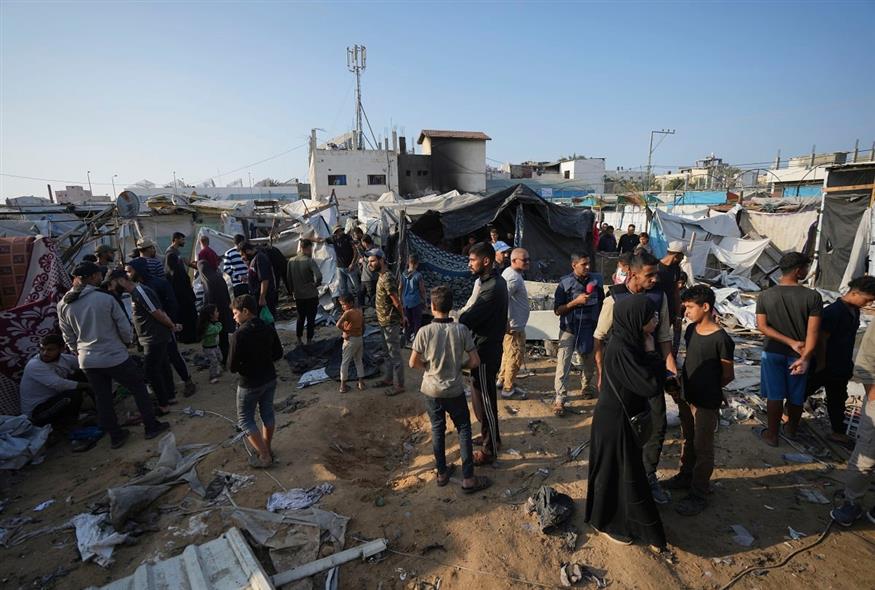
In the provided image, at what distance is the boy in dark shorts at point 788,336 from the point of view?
3.58 metres

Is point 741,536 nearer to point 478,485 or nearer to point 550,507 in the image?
point 550,507

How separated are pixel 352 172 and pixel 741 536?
31666 millimetres

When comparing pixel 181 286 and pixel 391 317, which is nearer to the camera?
pixel 391 317

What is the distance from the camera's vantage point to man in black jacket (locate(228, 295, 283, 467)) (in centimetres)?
362

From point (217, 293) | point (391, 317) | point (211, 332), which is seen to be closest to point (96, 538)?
point (211, 332)

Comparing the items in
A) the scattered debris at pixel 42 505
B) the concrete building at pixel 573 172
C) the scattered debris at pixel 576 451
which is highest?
the concrete building at pixel 573 172

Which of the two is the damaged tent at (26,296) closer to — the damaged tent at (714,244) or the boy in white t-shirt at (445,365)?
the boy in white t-shirt at (445,365)

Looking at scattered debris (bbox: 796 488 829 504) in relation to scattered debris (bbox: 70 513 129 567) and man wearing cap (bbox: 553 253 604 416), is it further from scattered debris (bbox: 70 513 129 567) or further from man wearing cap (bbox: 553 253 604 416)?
scattered debris (bbox: 70 513 129 567)

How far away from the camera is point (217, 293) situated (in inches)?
249

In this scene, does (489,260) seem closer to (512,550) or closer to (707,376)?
(707,376)

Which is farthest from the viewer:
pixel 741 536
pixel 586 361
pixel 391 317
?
pixel 391 317

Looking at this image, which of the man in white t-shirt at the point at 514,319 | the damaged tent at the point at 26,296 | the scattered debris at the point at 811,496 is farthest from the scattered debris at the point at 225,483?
the scattered debris at the point at 811,496

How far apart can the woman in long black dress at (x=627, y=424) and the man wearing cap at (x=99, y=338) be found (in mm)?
4670

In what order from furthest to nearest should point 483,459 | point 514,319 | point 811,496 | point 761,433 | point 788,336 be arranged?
point 514,319, point 761,433, point 483,459, point 788,336, point 811,496
